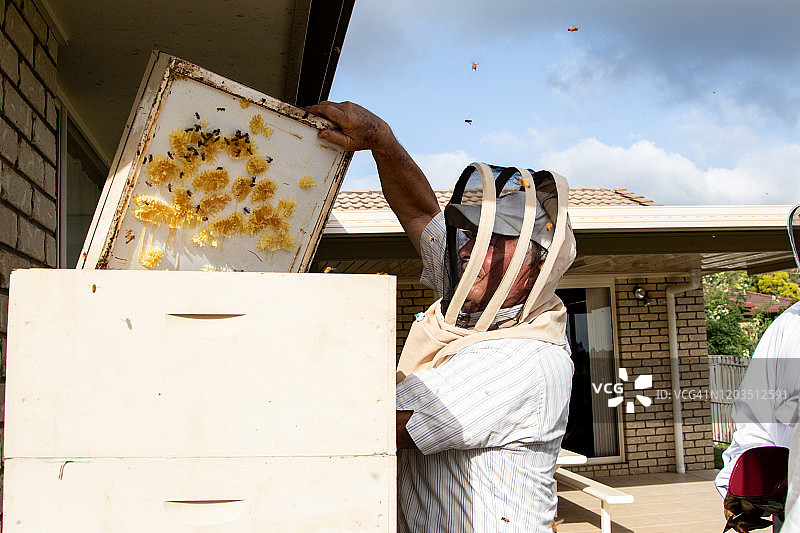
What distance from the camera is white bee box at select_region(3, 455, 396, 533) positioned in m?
1.11

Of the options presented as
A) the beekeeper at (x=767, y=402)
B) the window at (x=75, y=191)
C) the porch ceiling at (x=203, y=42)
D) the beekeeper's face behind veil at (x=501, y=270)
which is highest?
the porch ceiling at (x=203, y=42)

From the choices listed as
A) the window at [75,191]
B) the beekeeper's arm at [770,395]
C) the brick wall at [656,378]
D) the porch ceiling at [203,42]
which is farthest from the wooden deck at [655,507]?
the porch ceiling at [203,42]

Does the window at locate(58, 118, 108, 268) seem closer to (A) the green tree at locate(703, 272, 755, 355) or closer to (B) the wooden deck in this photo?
(B) the wooden deck

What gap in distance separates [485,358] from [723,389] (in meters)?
12.4

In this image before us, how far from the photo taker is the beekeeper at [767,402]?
2.84 metres

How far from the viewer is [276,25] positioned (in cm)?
260

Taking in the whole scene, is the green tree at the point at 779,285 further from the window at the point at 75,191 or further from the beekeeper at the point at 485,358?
the beekeeper at the point at 485,358

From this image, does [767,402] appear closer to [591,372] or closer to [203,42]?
[203,42]

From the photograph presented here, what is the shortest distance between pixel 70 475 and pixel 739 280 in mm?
33811

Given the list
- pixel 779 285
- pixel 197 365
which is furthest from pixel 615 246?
pixel 779 285

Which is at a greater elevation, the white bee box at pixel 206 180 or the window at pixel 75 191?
the window at pixel 75 191

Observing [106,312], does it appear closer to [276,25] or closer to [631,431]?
[276,25]

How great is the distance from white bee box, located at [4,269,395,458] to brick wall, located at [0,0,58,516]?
1.11 meters

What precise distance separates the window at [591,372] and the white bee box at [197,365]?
878cm
